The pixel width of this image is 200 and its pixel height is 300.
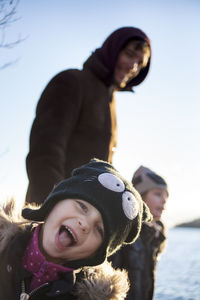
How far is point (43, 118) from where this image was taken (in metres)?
2.31

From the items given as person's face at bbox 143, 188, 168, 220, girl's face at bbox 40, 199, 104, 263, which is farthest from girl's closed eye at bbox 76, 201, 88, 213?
person's face at bbox 143, 188, 168, 220

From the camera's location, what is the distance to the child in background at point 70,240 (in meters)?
1.56

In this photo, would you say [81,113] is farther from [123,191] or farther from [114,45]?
[123,191]

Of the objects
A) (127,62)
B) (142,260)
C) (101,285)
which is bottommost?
(142,260)

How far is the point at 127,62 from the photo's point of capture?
275cm

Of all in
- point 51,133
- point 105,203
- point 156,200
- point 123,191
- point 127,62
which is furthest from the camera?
point 156,200

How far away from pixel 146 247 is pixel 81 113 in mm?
1751

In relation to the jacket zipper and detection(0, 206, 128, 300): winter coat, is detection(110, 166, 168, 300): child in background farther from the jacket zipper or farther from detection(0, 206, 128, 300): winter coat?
the jacket zipper

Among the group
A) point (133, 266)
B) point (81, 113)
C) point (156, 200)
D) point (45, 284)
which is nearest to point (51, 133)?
point (81, 113)

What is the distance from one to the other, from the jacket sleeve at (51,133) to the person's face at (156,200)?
74.4 inches

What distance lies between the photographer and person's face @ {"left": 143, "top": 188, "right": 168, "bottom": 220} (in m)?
3.85

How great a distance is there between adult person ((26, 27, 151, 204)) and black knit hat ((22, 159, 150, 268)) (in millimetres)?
358

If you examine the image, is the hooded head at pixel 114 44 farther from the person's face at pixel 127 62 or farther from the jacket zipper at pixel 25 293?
the jacket zipper at pixel 25 293

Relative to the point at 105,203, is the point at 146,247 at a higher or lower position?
lower
